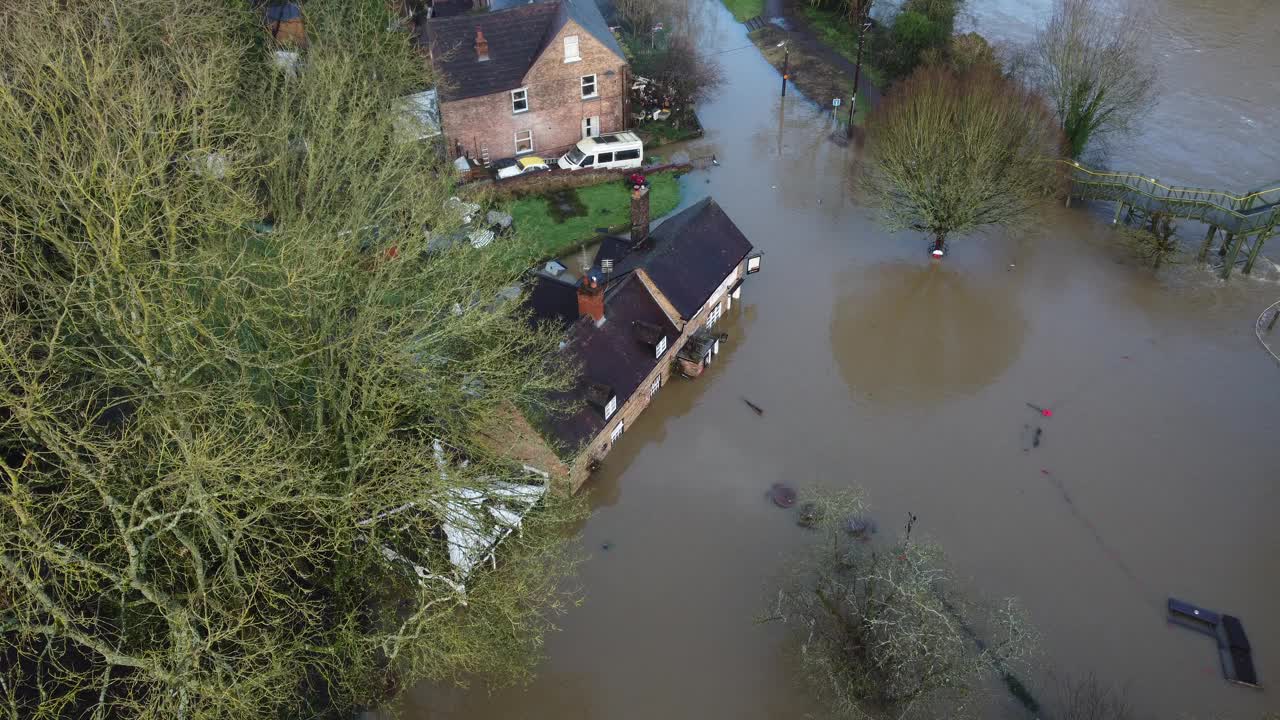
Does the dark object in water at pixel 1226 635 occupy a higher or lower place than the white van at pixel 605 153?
lower

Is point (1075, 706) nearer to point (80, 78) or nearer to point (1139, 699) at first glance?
point (1139, 699)

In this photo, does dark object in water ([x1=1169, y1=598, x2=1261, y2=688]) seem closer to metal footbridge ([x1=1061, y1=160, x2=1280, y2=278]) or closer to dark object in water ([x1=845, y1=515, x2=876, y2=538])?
dark object in water ([x1=845, y1=515, x2=876, y2=538])

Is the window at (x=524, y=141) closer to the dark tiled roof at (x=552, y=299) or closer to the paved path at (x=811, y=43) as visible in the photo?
the dark tiled roof at (x=552, y=299)

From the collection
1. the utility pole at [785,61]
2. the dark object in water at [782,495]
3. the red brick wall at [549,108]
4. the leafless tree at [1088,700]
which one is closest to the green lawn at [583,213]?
the red brick wall at [549,108]

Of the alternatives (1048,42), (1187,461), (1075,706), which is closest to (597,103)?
(1048,42)

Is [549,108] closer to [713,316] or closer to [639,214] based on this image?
[639,214]

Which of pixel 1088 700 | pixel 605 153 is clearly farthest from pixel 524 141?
pixel 1088 700
